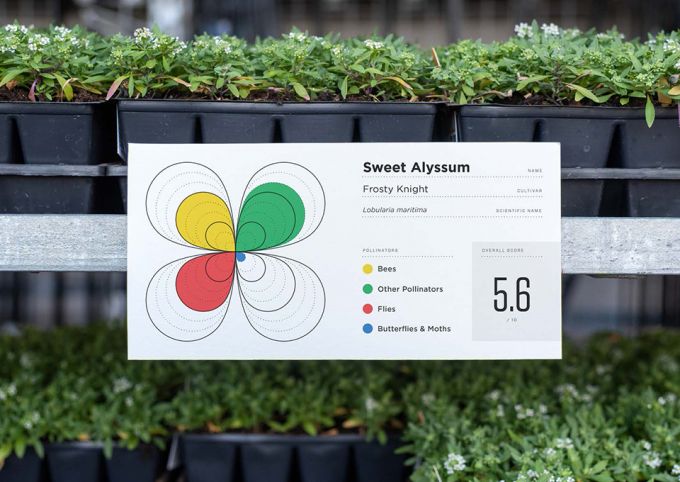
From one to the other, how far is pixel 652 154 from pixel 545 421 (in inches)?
22.9

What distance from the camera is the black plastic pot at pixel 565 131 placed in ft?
3.84

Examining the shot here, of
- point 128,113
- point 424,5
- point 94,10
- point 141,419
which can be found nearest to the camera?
point 128,113

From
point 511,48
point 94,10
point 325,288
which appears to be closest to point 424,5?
point 94,10

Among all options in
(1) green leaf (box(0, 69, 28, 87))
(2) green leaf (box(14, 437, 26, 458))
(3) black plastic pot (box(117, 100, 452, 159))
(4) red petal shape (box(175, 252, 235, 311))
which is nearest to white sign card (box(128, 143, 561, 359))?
(4) red petal shape (box(175, 252, 235, 311))

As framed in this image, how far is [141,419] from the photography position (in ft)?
5.06

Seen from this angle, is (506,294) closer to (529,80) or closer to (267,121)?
(529,80)

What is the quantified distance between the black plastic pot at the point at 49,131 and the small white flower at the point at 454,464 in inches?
33.3

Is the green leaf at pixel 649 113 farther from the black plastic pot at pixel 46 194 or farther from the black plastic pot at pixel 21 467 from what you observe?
the black plastic pot at pixel 21 467

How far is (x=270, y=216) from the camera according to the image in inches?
42.3

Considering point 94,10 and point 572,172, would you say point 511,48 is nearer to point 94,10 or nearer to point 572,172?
point 572,172

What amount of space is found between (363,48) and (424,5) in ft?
12.8

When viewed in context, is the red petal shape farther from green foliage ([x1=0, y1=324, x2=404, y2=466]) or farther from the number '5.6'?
green foliage ([x1=0, y1=324, x2=404, y2=466])

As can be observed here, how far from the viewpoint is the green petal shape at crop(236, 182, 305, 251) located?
1.07m

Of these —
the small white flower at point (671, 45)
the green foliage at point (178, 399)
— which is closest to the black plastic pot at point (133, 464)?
the green foliage at point (178, 399)
